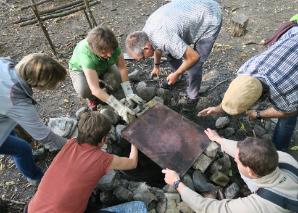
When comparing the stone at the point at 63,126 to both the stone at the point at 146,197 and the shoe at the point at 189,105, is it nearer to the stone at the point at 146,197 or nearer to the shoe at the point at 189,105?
the stone at the point at 146,197

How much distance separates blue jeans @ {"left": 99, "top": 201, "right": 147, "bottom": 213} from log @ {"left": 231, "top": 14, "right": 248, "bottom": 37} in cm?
414

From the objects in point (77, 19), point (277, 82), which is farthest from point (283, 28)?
point (77, 19)

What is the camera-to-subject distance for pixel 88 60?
14.4 feet

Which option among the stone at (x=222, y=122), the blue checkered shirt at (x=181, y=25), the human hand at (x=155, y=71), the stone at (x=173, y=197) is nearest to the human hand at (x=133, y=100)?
the blue checkered shirt at (x=181, y=25)

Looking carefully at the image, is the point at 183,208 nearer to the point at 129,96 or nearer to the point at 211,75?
the point at 129,96

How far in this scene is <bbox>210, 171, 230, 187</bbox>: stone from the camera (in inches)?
158

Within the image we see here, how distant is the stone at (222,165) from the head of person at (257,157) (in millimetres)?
969

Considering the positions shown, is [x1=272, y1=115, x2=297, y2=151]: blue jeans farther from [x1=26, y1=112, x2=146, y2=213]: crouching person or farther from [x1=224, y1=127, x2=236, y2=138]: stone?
[x1=26, y1=112, x2=146, y2=213]: crouching person

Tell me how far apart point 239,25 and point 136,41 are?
3032 mm

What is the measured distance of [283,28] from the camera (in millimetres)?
3867

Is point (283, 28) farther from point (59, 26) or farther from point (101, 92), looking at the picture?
point (59, 26)

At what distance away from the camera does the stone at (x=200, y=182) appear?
3.91 meters

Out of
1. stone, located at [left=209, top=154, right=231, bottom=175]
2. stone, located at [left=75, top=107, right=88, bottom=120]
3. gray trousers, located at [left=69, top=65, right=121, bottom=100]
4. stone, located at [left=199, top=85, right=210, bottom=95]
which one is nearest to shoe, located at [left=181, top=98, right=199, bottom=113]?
stone, located at [left=199, top=85, right=210, bottom=95]

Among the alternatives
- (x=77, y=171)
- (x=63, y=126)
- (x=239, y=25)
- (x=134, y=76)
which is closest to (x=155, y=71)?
(x=134, y=76)
